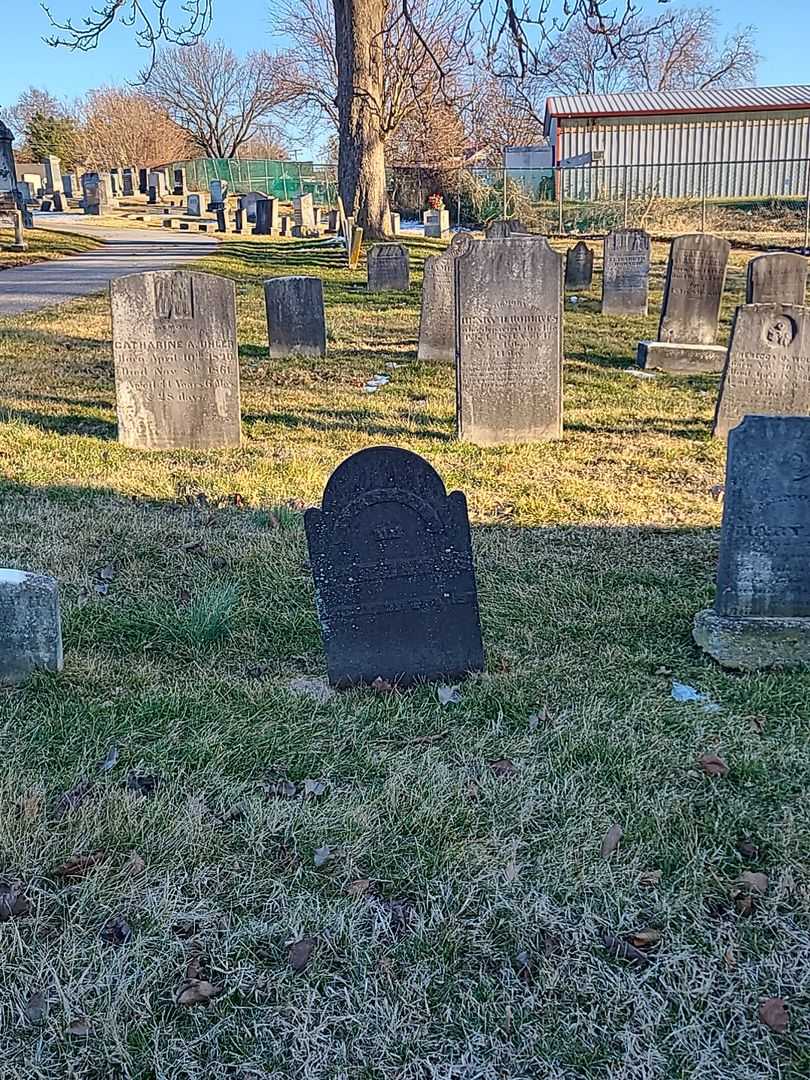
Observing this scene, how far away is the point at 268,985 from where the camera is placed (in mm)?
2453

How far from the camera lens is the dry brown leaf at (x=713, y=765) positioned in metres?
3.34

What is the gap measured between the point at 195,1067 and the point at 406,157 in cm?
4353

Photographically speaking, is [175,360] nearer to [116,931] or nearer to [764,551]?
[764,551]

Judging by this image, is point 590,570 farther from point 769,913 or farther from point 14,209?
point 14,209

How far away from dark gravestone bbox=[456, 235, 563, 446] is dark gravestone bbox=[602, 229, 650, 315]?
8.21 m

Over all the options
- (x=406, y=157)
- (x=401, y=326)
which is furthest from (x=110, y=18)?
(x=406, y=157)

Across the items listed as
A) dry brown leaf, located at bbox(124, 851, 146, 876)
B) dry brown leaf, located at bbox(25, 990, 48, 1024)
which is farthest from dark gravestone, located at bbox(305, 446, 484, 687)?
dry brown leaf, located at bbox(25, 990, 48, 1024)

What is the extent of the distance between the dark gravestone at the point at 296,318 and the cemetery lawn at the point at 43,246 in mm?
13300

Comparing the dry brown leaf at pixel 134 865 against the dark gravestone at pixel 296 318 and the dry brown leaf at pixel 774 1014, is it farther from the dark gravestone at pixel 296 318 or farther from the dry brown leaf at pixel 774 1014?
the dark gravestone at pixel 296 318

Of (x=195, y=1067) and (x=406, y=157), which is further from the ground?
(x=406, y=157)

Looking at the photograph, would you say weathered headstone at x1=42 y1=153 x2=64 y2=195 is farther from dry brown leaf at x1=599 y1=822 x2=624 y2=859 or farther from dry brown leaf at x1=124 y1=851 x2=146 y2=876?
dry brown leaf at x1=599 y1=822 x2=624 y2=859

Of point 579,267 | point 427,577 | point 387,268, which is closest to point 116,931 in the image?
point 427,577

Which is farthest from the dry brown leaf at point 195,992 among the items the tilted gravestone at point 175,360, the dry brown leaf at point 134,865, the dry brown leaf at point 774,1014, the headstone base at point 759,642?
the tilted gravestone at point 175,360

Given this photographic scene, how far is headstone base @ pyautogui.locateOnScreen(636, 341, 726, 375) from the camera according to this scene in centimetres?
1115
